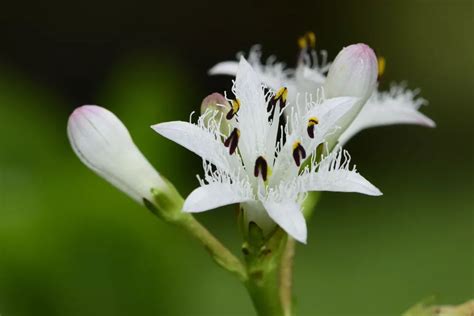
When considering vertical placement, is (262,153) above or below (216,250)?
above

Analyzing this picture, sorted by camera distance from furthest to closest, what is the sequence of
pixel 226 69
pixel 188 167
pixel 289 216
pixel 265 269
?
pixel 188 167 < pixel 226 69 < pixel 265 269 < pixel 289 216

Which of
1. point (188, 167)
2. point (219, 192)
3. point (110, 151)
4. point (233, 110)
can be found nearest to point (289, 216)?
point (219, 192)

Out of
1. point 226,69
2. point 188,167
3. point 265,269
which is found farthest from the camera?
point 188,167

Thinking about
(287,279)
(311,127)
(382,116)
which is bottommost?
(287,279)

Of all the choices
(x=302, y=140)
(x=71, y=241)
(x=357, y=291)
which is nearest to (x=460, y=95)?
(x=357, y=291)

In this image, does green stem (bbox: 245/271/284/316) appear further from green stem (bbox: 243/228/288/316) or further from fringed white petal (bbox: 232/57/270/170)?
fringed white petal (bbox: 232/57/270/170)

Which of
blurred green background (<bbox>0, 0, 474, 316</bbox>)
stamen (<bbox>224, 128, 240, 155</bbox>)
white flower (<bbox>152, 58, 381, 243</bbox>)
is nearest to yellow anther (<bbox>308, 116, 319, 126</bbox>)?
white flower (<bbox>152, 58, 381, 243</bbox>)

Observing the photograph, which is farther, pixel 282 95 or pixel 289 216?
pixel 282 95

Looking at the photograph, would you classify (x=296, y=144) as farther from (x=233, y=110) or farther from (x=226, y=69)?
(x=226, y=69)
